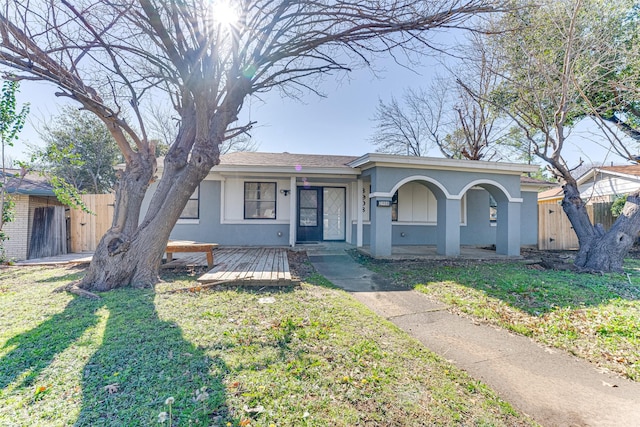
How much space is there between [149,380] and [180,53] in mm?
5397

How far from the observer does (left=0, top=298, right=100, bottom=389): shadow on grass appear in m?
2.32

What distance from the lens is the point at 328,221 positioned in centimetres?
1091

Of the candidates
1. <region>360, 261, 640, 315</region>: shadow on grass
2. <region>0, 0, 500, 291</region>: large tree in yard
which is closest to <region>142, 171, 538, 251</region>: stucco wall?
<region>360, 261, 640, 315</region>: shadow on grass

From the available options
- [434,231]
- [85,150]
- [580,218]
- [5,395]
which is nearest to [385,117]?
[434,231]

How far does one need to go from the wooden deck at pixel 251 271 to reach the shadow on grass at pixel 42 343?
177 centimetres

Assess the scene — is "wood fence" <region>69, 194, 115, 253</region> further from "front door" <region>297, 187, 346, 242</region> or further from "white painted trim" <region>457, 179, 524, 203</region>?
"white painted trim" <region>457, 179, 524, 203</region>

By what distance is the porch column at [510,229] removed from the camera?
28.5 ft

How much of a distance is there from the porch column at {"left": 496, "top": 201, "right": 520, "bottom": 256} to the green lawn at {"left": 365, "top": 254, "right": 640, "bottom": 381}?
49.3 inches

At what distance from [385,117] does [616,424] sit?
2026 cm

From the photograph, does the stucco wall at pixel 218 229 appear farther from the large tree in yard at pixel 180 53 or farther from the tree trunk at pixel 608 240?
the tree trunk at pixel 608 240

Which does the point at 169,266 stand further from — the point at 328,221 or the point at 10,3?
the point at 328,221

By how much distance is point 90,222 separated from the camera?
982cm

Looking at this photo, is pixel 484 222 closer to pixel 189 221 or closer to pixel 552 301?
pixel 552 301

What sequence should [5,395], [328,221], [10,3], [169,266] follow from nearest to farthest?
[5,395]
[10,3]
[169,266]
[328,221]
